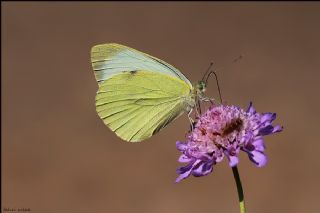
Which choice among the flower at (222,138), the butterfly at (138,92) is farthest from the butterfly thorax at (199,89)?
the flower at (222,138)

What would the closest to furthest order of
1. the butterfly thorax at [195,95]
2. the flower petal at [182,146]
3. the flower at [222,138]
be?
the flower at [222,138], the flower petal at [182,146], the butterfly thorax at [195,95]

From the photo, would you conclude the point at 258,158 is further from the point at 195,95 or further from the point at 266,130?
the point at 195,95

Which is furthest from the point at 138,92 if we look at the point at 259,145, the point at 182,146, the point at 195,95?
the point at 259,145

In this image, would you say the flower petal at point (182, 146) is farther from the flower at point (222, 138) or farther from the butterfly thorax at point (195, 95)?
the butterfly thorax at point (195, 95)

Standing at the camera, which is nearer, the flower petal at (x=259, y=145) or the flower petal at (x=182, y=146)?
the flower petal at (x=259, y=145)

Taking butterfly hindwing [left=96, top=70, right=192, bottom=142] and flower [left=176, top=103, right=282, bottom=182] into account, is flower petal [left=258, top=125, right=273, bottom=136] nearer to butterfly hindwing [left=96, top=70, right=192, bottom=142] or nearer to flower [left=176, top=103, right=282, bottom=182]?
flower [left=176, top=103, right=282, bottom=182]

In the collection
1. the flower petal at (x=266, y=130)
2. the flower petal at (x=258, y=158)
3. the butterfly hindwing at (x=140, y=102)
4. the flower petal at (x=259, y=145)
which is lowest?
the flower petal at (x=258, y=158)

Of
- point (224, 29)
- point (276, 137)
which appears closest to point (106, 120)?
point (276, 137)
